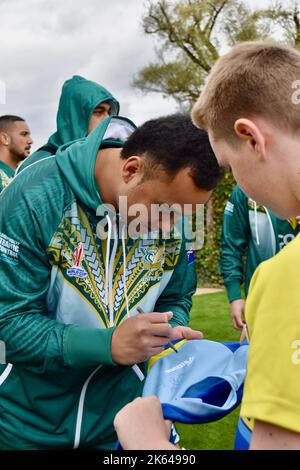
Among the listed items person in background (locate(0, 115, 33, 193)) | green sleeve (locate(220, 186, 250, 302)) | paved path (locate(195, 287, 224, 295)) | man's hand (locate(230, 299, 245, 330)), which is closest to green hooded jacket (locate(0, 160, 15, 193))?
person in background (locate(0, 115, 33, 193))

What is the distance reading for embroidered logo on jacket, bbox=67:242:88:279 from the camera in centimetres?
183

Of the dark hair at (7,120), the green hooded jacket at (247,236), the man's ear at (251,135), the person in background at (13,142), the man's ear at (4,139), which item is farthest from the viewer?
the dark hair at (7,120)

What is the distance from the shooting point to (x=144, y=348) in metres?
1.71

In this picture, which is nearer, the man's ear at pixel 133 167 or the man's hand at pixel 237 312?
the man's ear at pixel 133 167

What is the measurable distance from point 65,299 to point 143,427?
0.65 meters

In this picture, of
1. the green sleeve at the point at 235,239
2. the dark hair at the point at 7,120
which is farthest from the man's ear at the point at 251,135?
the dark hair at the point at 7,120

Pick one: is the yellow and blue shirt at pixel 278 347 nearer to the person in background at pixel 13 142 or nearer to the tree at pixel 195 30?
the person in background at pixel 13 142

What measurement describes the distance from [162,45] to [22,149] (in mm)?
14784

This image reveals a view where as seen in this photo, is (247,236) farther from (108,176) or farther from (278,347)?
(278,347)

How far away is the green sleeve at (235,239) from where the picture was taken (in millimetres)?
3854

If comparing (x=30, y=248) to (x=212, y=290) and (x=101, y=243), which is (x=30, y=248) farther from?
(x=212, y=290)

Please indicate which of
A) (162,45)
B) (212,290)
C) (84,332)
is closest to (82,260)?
(84,332)

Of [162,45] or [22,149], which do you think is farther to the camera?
[162,45]

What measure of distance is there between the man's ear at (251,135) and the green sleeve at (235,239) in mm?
2591
